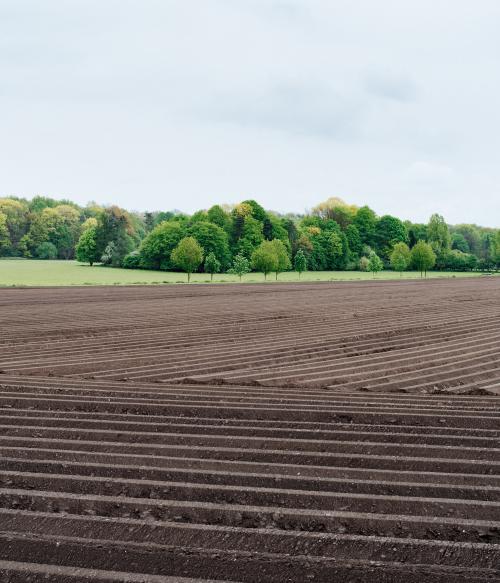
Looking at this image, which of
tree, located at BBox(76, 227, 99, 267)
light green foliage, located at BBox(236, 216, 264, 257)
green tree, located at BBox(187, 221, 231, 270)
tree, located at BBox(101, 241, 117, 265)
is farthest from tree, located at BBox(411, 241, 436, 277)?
tree, located at BBox(76, 227, 99, 267)

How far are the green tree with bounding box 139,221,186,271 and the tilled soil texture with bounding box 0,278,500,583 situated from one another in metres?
65.9

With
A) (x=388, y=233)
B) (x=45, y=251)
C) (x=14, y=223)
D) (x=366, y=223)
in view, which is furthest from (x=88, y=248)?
(x=388, y=233)

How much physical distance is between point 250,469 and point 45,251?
96.4 metres

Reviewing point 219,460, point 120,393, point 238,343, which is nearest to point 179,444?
point 219,460

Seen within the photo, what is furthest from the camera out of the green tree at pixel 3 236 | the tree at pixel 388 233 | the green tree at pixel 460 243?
the green tree at pixel 460 243

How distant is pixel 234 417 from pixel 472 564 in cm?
401

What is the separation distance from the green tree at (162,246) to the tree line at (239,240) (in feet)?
0.42

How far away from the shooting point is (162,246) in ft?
257

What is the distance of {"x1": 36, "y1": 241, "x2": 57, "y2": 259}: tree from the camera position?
96.2 meters

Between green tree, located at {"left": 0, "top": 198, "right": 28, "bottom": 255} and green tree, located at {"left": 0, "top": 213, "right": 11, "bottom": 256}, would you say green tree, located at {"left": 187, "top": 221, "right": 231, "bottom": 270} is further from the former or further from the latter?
green tree, located at {"left": 0, "top": 198, "right": 28, "bottom": 255}

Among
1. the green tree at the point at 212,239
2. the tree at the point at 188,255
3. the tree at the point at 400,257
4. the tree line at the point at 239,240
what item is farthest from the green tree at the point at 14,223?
the tree at the point at 400,257

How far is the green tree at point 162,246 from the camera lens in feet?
257

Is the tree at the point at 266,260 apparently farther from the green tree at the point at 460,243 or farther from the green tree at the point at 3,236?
the green tree at the point at 460,243

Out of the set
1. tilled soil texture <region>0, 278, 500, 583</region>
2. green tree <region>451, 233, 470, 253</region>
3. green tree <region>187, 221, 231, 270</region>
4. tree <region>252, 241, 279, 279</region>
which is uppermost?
green tree <region>451, 233, 470, 253</region>
